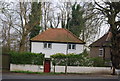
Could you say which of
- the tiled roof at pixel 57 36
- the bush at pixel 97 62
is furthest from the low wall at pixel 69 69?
the tiled roof at pixel 57 36

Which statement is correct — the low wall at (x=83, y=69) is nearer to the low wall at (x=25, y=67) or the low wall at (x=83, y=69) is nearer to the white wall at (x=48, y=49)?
the low wall at (x=25, y=67)

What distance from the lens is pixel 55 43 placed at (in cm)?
3672

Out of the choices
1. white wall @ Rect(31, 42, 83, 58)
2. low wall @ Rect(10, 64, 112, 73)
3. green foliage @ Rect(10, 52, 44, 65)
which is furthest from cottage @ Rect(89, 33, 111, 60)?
green foliage @ Rect(10, 52, 44, 65)

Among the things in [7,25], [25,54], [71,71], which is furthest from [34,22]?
[71,71]

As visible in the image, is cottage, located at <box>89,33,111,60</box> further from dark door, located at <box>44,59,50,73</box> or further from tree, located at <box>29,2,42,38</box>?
dark door, located at <box>44,59,50,73</box>

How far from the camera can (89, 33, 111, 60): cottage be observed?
39.8m

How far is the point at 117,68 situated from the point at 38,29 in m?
17.5

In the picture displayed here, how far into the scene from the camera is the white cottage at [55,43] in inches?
1420

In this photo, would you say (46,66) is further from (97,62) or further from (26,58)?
(97,62)

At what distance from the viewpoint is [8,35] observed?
1515 inches

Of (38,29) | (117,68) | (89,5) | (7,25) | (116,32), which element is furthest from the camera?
(38,29)

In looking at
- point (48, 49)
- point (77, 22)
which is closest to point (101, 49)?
point (48, 49)

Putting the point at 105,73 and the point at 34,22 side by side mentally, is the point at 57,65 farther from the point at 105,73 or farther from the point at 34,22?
the point at 34,22

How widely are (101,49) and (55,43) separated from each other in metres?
9.55
